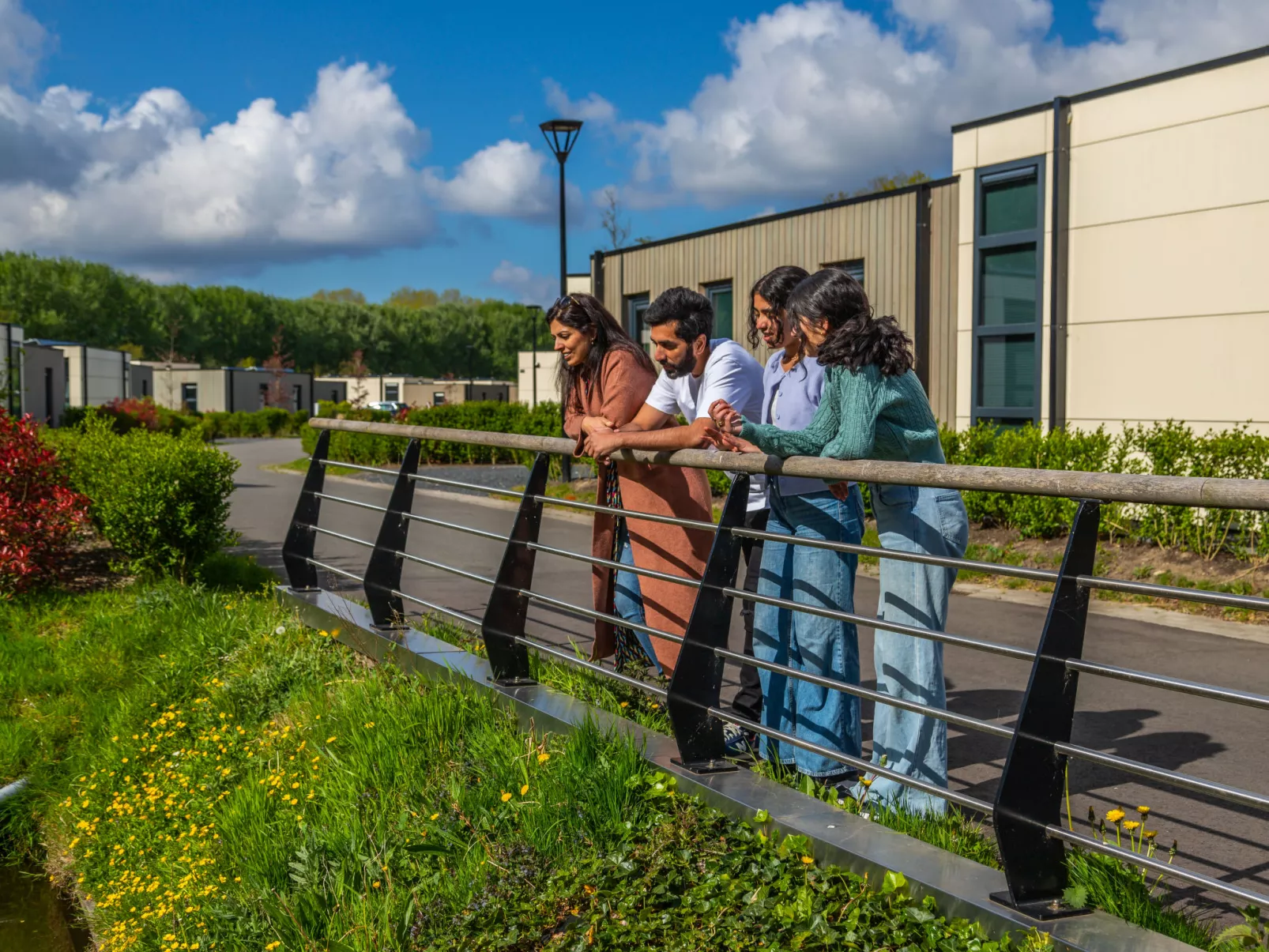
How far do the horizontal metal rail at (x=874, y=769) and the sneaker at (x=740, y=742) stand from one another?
1.43ft

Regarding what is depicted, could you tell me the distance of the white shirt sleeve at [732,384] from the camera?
460cm

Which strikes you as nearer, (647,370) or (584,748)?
(584,748)

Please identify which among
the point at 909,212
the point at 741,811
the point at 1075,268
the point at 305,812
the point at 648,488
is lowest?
the point at 305,812

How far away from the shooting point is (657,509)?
4.84m

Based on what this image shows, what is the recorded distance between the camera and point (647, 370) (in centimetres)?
506

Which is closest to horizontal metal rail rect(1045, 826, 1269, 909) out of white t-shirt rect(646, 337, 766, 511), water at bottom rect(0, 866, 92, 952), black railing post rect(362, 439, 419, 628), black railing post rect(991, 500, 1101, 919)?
black railing post rect(991, 500, 1101, 919)

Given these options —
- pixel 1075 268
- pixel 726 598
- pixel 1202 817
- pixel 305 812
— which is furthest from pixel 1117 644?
pixel 1075 268

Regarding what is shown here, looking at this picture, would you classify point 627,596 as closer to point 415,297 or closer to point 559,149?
point 559,149

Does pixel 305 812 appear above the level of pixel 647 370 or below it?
below

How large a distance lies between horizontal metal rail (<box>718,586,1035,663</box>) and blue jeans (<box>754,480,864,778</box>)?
49 cm

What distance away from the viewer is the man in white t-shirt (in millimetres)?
4441

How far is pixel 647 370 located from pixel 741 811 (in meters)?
2.18

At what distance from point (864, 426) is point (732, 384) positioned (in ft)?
3.53

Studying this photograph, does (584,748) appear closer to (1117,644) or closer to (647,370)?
(647,370)
